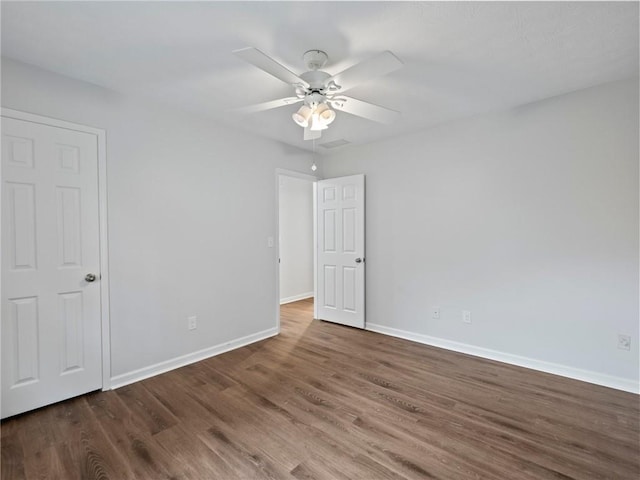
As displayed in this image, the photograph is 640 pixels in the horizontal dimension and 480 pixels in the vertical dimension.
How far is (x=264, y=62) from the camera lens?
5.41 feet

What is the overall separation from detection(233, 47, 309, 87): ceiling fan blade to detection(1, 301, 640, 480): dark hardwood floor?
85.8 inches

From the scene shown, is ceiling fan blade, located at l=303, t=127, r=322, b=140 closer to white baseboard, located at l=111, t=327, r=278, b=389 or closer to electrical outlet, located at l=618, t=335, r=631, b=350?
white baseboard, located at l=111, t=327, r=278, b=389

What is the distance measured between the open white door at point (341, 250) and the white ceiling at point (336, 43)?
163 cm

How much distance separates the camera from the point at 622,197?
2.43m

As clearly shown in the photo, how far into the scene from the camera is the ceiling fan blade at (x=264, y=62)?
154 centimetres

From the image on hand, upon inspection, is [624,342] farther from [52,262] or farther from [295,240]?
[295,240]

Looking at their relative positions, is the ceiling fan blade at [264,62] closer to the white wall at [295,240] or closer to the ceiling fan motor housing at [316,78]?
the ceiling fan motor housing at [316,78]

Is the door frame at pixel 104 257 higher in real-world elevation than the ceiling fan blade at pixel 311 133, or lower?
lower

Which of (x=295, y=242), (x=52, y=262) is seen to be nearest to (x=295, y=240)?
(x=295, y=242)

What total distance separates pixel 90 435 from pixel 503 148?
3994 mm

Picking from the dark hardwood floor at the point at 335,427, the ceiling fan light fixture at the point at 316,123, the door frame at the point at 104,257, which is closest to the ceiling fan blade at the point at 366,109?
the ceiling fan light fixture at the point at 316,123

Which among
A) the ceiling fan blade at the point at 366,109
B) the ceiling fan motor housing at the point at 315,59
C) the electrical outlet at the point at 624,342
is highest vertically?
the ceiling fan motor housing at the point at 315,59

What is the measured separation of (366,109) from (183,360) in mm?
2783

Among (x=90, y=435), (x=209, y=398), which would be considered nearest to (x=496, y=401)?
(x=209, y=398)
